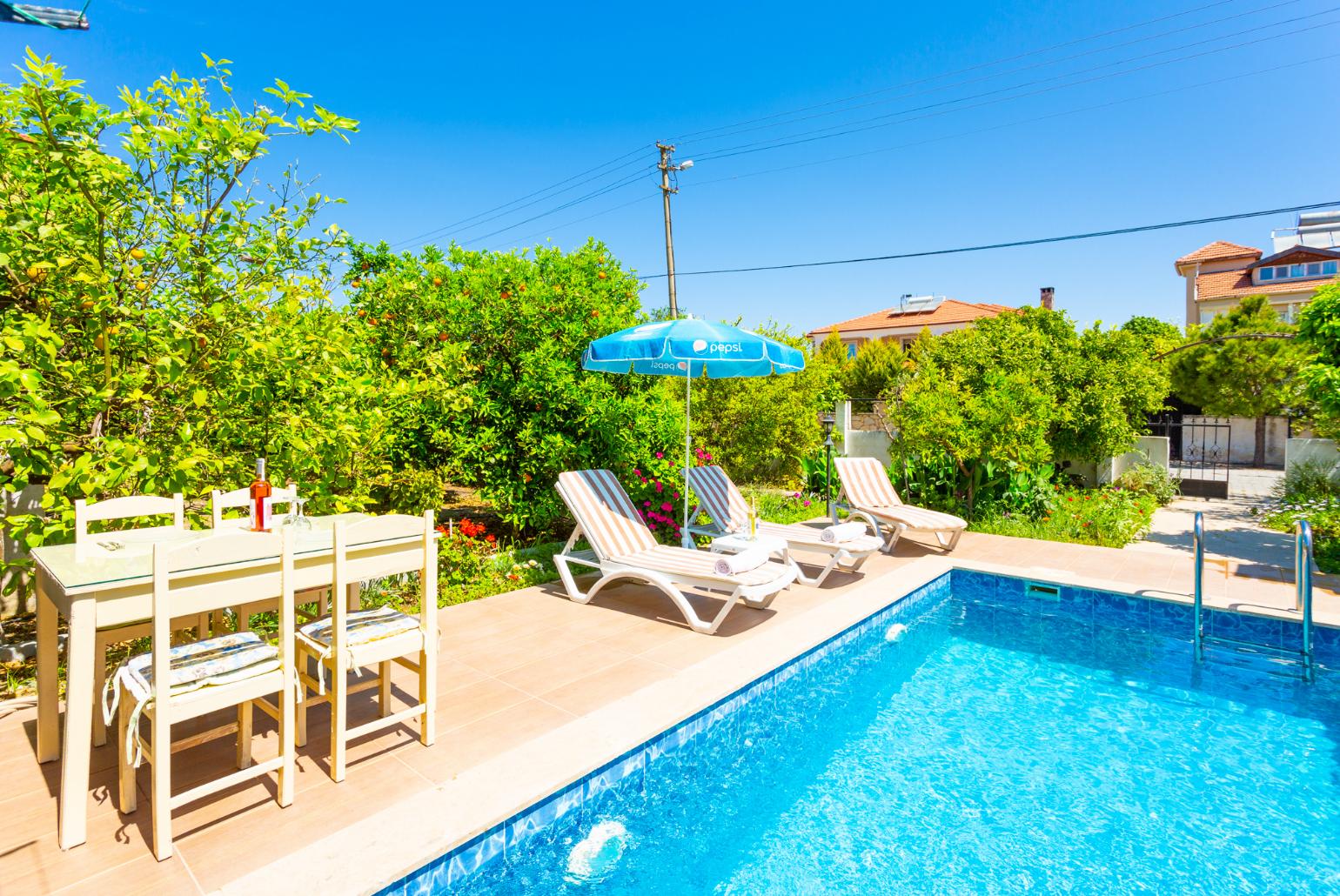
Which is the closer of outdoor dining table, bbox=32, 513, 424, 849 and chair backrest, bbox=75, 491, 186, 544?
outdoor dining table, bbox=32, 513, 424, 849

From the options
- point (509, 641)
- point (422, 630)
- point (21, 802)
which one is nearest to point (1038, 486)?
point (509, 641)

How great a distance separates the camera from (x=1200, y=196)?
50.1 feet

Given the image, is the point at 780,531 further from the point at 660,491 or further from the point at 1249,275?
the point at 1249,275

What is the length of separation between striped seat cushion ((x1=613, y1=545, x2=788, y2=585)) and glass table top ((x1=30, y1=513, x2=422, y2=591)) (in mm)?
2677

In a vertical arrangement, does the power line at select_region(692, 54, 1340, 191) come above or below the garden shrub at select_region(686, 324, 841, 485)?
above

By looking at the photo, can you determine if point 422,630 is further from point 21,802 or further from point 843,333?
point 843,333

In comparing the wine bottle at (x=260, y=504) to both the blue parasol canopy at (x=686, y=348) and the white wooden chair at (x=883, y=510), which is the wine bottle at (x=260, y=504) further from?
the white wooden chair at (x=883, y=510)

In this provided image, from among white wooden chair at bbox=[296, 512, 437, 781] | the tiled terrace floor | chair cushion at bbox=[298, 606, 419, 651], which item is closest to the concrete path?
the tiled terrace floor

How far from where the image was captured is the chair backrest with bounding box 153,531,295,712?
266 cm

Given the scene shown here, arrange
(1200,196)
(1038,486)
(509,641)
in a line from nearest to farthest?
1. (509,641)
2. (1038,486)
3. (1200,196)

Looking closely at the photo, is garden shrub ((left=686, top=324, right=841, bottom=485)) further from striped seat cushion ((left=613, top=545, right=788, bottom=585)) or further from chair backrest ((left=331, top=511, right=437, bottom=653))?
chair backrest ((left=331, top=511, right=437, bottom=653))

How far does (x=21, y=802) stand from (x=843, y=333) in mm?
54070

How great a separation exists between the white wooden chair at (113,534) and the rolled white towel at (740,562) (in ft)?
11.3

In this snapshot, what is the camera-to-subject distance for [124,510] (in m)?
3.71
